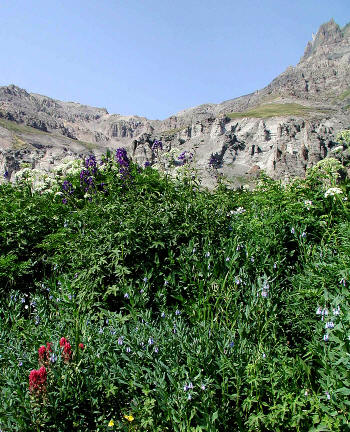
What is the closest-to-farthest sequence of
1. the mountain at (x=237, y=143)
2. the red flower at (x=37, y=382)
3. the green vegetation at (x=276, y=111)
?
the red flower at (x=37, y=382) → the mountain at (x=237, y=143) → the green vegetation at (x=276, y=111)

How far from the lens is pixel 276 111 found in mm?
162875

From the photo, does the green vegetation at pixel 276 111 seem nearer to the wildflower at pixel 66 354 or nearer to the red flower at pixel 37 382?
the wildflower at pixel 66 354

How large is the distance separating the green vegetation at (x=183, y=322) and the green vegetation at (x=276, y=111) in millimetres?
152093

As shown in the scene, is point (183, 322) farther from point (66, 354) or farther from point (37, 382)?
point (37, 382)

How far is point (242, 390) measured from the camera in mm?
2352

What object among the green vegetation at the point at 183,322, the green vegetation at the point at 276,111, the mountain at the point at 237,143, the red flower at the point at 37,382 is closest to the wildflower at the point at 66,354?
the green vegetation at the point at 183,322

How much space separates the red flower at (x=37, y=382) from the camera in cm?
207

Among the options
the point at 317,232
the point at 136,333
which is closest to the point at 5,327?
the point at 136,333

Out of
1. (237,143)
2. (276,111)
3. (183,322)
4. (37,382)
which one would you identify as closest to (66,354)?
(37,382)

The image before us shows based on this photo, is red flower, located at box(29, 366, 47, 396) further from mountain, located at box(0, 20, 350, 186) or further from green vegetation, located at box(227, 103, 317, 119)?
green vegetation, located at box(227, 103, 317, 119)

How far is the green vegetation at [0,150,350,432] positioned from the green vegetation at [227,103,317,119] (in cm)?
15209

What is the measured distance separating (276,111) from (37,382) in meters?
177

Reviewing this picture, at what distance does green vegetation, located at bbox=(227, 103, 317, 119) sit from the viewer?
14841 centimetres

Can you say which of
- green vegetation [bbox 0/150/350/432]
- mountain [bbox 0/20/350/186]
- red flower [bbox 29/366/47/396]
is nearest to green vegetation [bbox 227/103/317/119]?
mountain [bbox 0/20/350/186]
